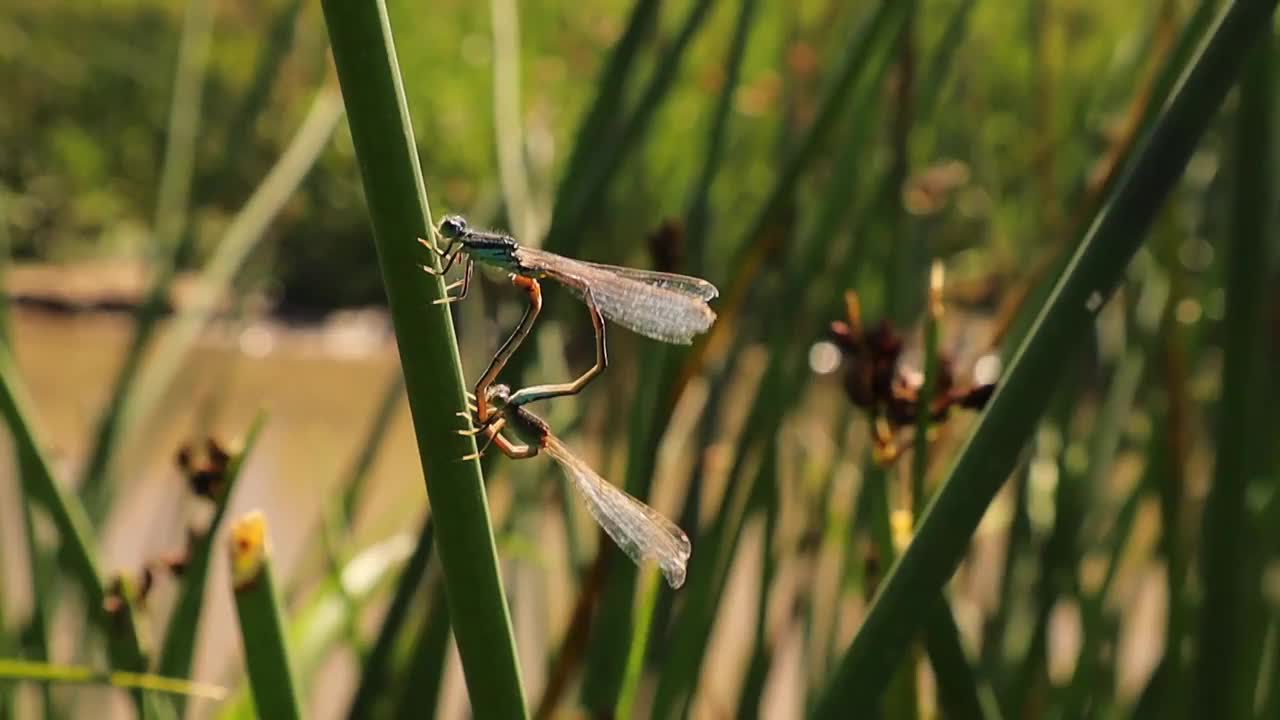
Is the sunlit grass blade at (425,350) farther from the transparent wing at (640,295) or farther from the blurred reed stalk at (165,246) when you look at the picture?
the blurred reed stalk at (165,246)

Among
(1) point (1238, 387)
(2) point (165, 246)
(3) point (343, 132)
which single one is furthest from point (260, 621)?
(3) point (343, 132)

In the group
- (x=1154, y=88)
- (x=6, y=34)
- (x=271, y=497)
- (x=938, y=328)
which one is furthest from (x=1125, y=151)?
(x=6, y=34)

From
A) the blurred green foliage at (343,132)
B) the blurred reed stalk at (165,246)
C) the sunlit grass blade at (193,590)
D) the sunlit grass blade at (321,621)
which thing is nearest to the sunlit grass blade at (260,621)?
the sunlit grass blade at (193,590)

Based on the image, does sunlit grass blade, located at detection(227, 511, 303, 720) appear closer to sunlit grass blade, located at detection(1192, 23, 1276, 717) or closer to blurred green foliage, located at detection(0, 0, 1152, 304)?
sunlit grass blade, located at detection(1192, 23, 1276, 717)

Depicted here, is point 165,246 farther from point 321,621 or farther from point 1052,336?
point 1052,336

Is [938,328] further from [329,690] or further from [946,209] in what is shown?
[329,690]
